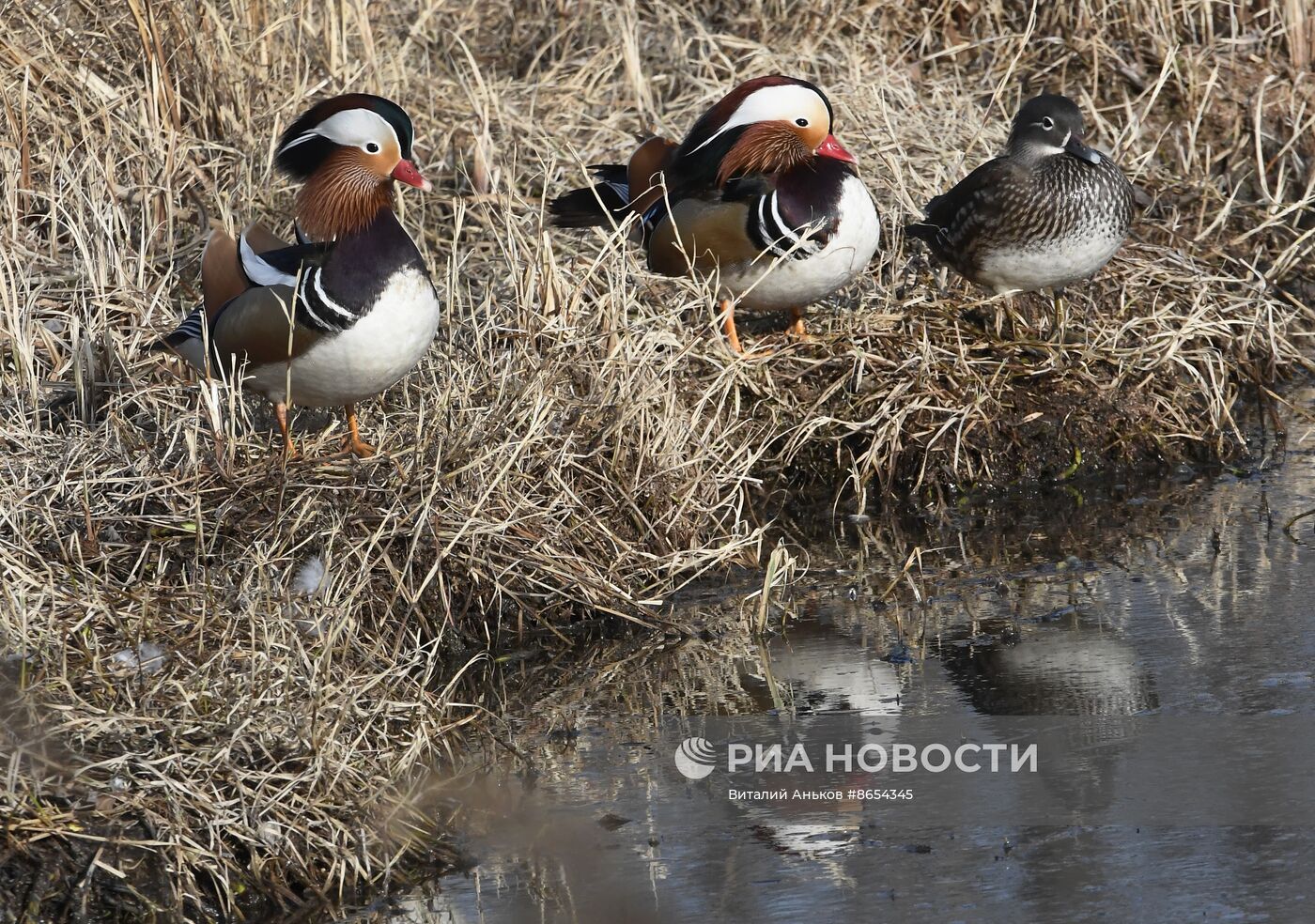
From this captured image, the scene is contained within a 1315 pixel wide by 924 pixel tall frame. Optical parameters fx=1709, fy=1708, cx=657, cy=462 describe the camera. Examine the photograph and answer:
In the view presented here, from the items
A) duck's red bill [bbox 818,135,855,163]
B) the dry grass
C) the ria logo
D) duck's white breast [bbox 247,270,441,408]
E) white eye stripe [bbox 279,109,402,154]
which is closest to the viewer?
the dry grass

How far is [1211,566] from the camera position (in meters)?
4.37

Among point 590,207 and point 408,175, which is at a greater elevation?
point 590,207

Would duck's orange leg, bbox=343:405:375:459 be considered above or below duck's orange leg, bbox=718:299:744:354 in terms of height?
below

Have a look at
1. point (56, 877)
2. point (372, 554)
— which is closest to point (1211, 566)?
point (372, 554)

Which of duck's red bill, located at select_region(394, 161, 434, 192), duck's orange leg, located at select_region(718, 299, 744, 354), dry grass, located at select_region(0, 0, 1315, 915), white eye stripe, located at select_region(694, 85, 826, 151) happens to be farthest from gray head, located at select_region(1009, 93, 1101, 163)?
duck's red bill, located at select_region(394, 161, 434, 192)

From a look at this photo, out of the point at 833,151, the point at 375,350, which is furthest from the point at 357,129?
the point at 833,151

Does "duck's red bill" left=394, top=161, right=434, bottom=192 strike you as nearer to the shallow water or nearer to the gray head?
the shallow water

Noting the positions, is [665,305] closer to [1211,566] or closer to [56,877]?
[1211,566]

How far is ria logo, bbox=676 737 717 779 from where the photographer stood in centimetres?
341

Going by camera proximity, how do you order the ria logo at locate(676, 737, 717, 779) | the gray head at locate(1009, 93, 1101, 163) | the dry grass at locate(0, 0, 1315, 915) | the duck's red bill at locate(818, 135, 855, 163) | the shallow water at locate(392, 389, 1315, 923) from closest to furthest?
the shallow water at locate(392, 389, 1315, 923) → the dry grass at locate(0, 0, 1315, 915) → the ria logo at locate(676, 737, 717, 779) → the gray head at locate(1009, 93, 1101, 163) → the duck's red bill at locate(818, 135, 855, 163)

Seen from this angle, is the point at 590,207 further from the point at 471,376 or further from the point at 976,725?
the point at 976,725

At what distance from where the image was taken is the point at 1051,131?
16.9 ft

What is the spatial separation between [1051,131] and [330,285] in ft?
7.47

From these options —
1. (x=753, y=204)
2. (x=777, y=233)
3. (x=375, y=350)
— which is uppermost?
(x=753, y=204)
